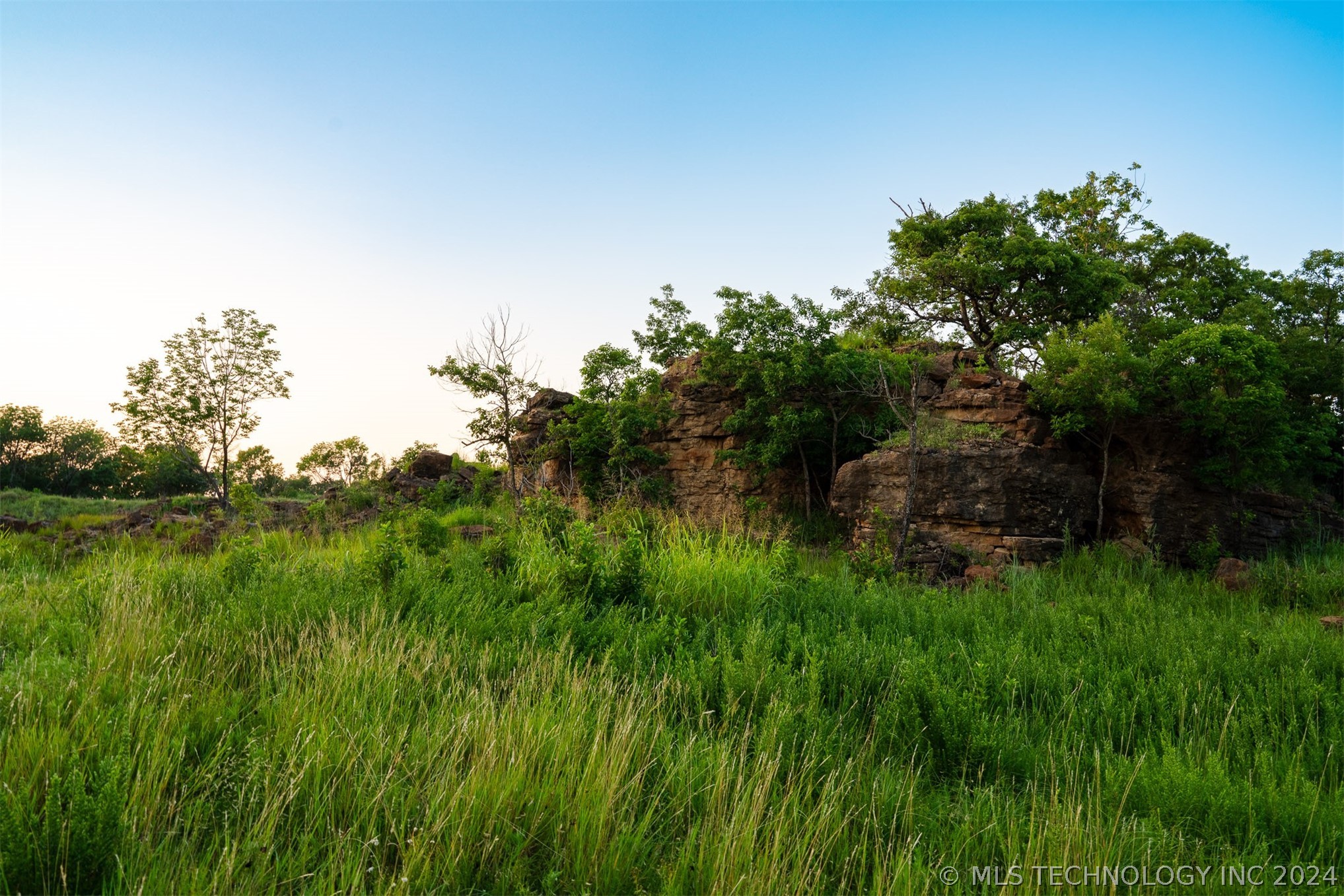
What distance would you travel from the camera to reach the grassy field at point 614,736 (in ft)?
9.66

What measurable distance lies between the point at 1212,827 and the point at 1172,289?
22.1 m

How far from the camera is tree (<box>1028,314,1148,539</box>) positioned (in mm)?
12844

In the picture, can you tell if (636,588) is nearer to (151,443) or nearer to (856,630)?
(856,630)

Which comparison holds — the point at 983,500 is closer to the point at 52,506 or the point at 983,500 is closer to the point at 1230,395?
the point at 1230,395

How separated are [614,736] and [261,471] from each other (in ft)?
111

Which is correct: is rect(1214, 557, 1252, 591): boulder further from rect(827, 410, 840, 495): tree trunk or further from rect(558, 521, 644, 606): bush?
rect(558, 521, 644, 606): bush

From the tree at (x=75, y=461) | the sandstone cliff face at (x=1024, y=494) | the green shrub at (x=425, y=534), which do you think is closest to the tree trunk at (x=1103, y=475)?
the sandstone cliff face at (x=1024, y=494)

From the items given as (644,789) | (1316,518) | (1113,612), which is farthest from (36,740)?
(1316,518)

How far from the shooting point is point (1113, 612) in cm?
843

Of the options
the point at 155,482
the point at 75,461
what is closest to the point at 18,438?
the point at 75,461

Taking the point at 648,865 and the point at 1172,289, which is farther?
the point at 1172,289

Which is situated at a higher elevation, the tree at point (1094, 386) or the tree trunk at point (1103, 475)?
the tree at point (1094, 386)

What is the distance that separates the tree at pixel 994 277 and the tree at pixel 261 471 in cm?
2464

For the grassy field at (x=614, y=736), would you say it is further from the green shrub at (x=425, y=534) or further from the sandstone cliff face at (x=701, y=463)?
the sandstone cliff face at (x=701, y=463)
